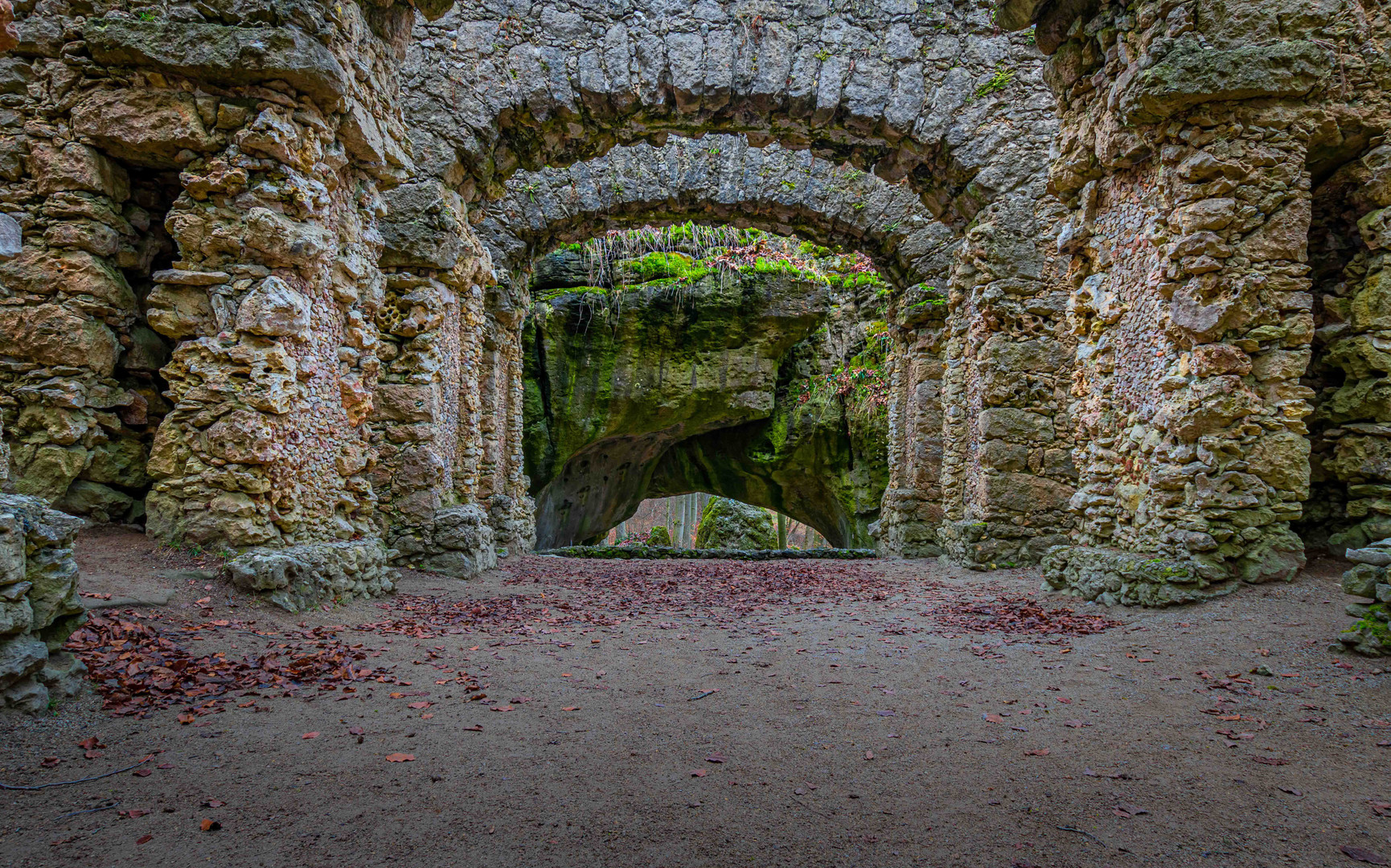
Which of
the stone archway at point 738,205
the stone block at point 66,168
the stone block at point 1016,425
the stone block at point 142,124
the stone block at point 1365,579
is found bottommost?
the stone block at point 1365,579

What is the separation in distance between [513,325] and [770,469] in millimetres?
7866

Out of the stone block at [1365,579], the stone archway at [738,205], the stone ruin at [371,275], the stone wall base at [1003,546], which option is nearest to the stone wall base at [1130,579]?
the stone ruin at [371,275]

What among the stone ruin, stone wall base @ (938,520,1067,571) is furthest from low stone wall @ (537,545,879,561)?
the stone ruin

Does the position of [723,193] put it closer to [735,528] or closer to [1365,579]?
[1365,579]

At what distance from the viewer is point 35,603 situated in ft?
8.54

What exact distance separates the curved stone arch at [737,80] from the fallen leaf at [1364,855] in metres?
7.58

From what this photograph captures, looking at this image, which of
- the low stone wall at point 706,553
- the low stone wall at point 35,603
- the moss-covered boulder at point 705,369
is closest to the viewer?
the low stone wall at point 35,603

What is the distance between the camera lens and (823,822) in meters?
2.05

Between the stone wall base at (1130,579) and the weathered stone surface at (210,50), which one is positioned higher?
the weathered stone surface at (210,50)

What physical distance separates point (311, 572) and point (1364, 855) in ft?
16.1

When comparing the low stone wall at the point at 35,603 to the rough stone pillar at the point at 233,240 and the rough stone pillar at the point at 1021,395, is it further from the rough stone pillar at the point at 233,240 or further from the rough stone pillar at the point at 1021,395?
the rough stone pillar at the point at 1021,395

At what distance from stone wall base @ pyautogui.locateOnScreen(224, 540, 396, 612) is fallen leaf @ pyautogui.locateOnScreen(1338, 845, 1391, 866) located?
4.69m

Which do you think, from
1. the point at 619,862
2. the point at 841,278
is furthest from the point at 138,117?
the point at 841,278

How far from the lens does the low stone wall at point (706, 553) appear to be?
36.6ft
